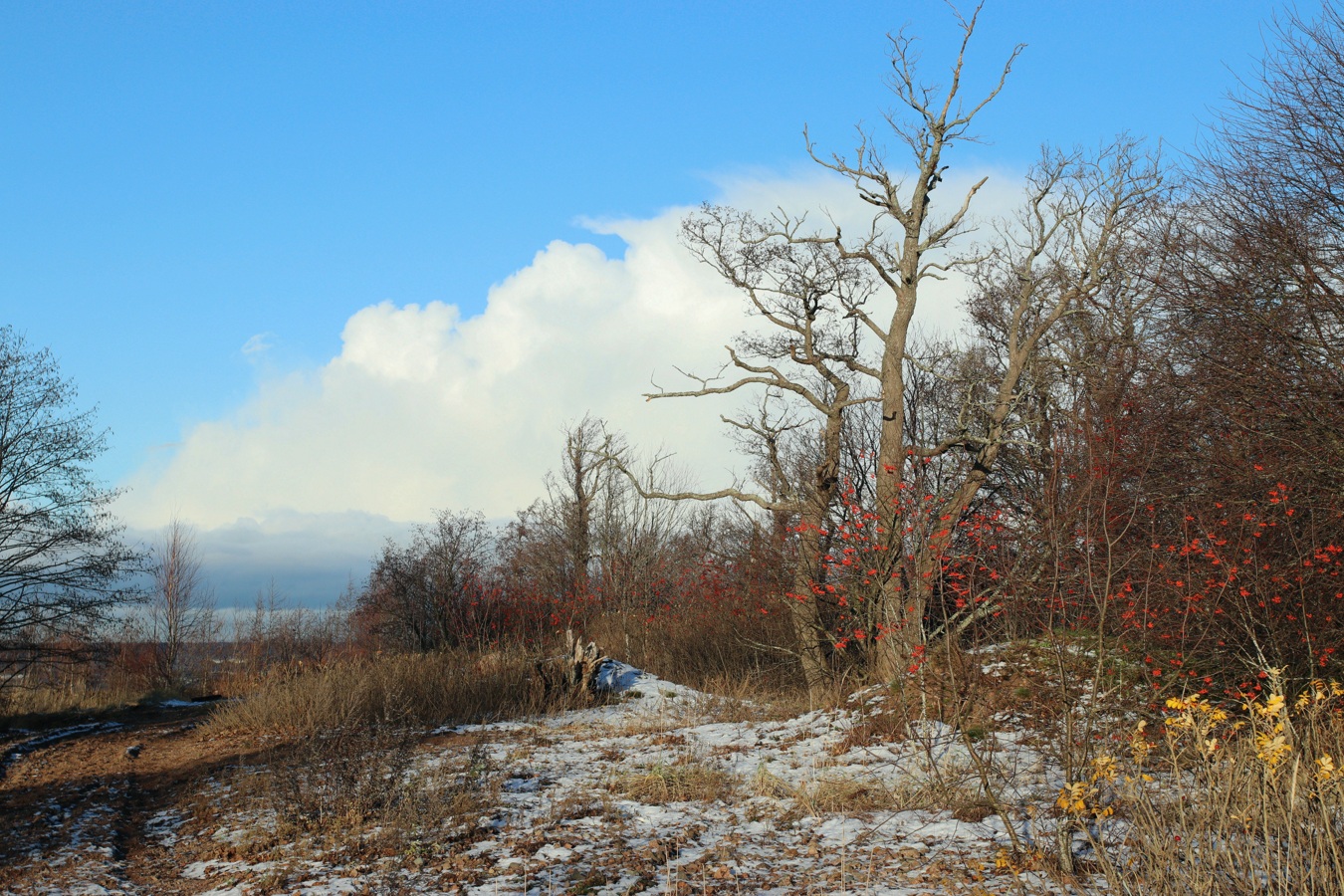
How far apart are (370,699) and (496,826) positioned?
5.49 metres

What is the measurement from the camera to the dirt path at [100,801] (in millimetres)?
6148

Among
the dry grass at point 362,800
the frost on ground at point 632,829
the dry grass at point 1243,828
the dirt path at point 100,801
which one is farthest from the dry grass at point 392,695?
the dry grass at point 1243,828

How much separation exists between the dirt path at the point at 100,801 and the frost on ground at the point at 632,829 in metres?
0.04

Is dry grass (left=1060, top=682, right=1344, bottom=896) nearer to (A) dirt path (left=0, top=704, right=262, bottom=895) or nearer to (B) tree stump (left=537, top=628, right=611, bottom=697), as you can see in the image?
(A) dirt path (left=0, top=704, right=262, bottom=895)

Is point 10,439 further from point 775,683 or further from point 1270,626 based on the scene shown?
point 1270,626

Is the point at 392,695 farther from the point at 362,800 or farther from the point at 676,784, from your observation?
the point at 676,784

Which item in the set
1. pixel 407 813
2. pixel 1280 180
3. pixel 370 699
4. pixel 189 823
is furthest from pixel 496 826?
pixel 1280 180

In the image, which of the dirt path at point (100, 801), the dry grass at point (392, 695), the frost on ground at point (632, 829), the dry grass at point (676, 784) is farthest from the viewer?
the dry grass at point (392, 695)

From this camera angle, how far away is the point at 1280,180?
848 cm

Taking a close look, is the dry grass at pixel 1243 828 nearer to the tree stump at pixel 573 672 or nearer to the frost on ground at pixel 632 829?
the frost on ground at pixel 632 829

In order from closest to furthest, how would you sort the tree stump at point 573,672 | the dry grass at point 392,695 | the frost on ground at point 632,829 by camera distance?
the frost on ground at point 632,829, the dry grass at point 392,695, the tree stump at point 573,672

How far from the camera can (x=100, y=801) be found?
8344mm

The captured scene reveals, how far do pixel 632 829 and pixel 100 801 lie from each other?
5484 millimetres

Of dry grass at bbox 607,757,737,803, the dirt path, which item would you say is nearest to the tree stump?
the dirt path
